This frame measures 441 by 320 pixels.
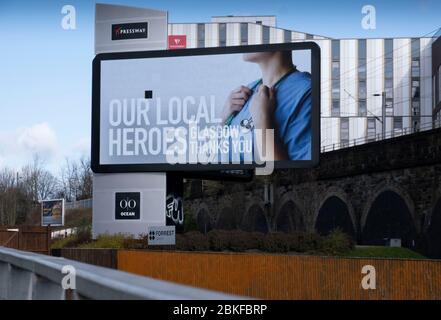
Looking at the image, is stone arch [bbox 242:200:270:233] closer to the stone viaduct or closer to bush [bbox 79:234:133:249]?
the stone viaduct

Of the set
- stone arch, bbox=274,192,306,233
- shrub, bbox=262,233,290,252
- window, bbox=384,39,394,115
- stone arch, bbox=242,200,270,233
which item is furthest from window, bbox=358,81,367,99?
shrub, bbox=262,233,290,252

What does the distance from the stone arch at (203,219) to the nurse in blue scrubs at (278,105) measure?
24.3 meters

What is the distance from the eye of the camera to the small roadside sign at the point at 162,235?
29688mm

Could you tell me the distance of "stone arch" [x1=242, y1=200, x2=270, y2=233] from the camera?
5079 centimetres

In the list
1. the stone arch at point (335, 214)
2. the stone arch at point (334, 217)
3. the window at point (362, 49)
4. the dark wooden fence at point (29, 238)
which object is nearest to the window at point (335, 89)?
the window at point (362, 49)

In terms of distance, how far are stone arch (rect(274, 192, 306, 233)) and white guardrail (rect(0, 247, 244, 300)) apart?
3393 cm

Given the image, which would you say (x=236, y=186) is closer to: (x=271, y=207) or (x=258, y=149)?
(x=271, y=207)

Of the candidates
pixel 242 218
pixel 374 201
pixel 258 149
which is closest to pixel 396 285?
pixel 258 149

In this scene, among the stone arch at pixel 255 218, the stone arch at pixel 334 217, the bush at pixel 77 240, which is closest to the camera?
the bush at pixel 77 240

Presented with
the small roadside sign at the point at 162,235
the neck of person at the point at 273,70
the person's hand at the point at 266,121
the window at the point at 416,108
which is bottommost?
the small roadside sign at the point at 162,235

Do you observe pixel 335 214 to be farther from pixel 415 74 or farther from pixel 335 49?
pixel 335 49

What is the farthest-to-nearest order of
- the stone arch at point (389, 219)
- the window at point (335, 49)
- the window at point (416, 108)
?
the window at point (335, 49)
the window at point (416, 108)
the stone arch at point (389, 219)

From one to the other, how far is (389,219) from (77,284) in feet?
102

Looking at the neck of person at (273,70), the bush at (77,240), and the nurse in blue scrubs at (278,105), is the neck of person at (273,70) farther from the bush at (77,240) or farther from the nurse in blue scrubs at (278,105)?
the bush at (77,240)
